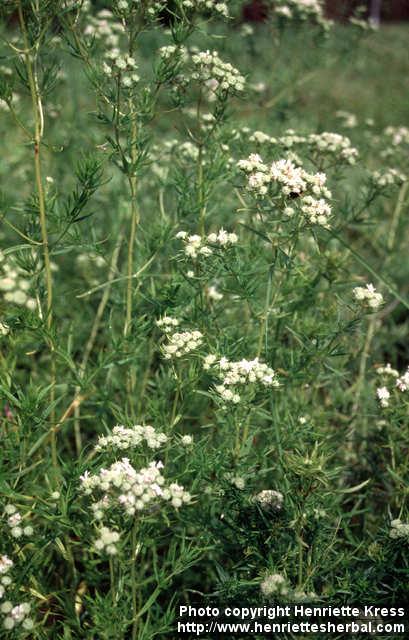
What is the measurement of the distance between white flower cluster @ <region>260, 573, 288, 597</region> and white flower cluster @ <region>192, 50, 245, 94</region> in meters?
2.25

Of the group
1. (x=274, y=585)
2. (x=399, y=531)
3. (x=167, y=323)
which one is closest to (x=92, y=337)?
(x=167, y=323)

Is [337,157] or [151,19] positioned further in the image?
[337,157]

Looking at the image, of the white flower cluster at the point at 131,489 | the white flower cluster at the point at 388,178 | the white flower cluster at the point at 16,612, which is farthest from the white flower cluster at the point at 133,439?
the white flower cluster at the point at 388,178

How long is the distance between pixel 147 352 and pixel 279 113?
2.65 meters

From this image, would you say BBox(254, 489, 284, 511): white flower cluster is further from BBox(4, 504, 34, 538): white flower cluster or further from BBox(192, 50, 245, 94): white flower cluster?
BBox(192, 50, 245, 94): white flower cluster

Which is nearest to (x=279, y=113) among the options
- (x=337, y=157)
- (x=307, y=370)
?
(x=337, y=157)

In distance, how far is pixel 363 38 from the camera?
18.7 ft

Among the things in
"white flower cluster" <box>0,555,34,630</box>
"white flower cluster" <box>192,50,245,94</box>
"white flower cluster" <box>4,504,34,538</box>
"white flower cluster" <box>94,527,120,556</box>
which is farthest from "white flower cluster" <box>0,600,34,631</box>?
"white flower cluster" <box>192,50,245,94</box>

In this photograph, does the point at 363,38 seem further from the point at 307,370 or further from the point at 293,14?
the point at 307,370

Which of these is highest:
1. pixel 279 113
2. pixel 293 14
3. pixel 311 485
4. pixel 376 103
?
pixel 376 103

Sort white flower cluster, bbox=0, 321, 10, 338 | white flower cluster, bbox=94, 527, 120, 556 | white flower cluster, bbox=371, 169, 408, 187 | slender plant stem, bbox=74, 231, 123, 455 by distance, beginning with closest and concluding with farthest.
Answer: white flower cluster, bbox=94, 527, 120, 556 < white flower cluster, bbox=0, 321, 10, 338 < slender plant stem, bbox=74, 231, 123, 455 < white flower cluster, bbox=371, 169, 408, 187

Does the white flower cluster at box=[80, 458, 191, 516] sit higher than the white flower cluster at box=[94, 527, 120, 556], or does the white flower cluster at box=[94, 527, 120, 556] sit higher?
the white flower cluster at box=[80, 458, 191, 516]

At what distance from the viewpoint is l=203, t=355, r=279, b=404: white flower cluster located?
8.40ft

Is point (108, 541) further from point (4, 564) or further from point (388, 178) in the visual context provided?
point (388, 178)
